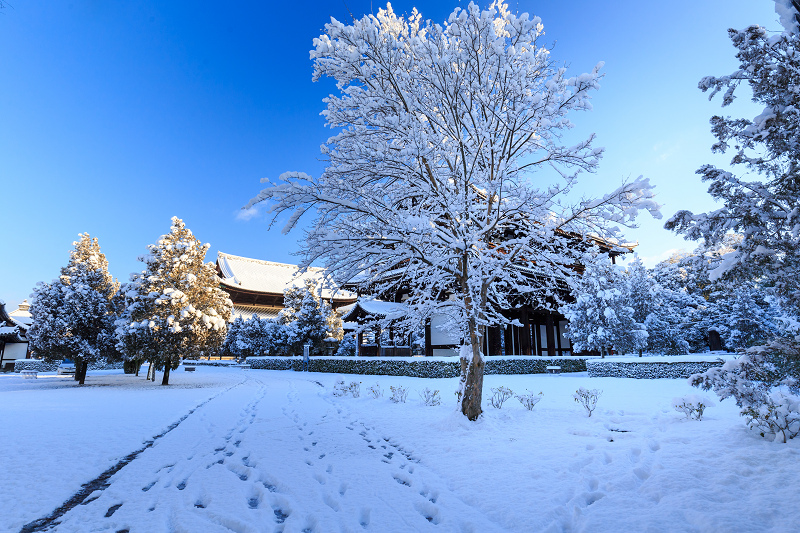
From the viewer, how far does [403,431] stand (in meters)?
6.77

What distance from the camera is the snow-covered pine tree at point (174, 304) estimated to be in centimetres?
1605

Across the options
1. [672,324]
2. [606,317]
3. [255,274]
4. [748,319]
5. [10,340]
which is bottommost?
[10,340]

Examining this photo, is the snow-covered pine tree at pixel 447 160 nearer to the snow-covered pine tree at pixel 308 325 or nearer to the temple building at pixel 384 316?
the temple building at pixel 384 316

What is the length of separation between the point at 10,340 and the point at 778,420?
1666 inches

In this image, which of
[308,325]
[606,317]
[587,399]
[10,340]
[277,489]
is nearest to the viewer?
[277,489]

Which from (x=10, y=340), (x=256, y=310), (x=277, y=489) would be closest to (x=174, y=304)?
(x=277, y=489)

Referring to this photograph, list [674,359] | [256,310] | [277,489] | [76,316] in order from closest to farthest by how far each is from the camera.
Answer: [277,489] → [674,359] → [76,316] → [256,310]

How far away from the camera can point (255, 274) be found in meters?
46.7

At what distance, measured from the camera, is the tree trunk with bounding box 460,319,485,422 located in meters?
7.04

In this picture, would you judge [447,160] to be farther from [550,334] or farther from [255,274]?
[255,274]

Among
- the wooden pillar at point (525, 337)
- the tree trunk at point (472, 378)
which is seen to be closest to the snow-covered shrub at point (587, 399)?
the tree trunk at point (472, 378)

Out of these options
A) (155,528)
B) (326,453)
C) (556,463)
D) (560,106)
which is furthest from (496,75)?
(155,528)

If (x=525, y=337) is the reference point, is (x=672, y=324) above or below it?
above

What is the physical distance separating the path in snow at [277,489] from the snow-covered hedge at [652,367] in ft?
46.0
